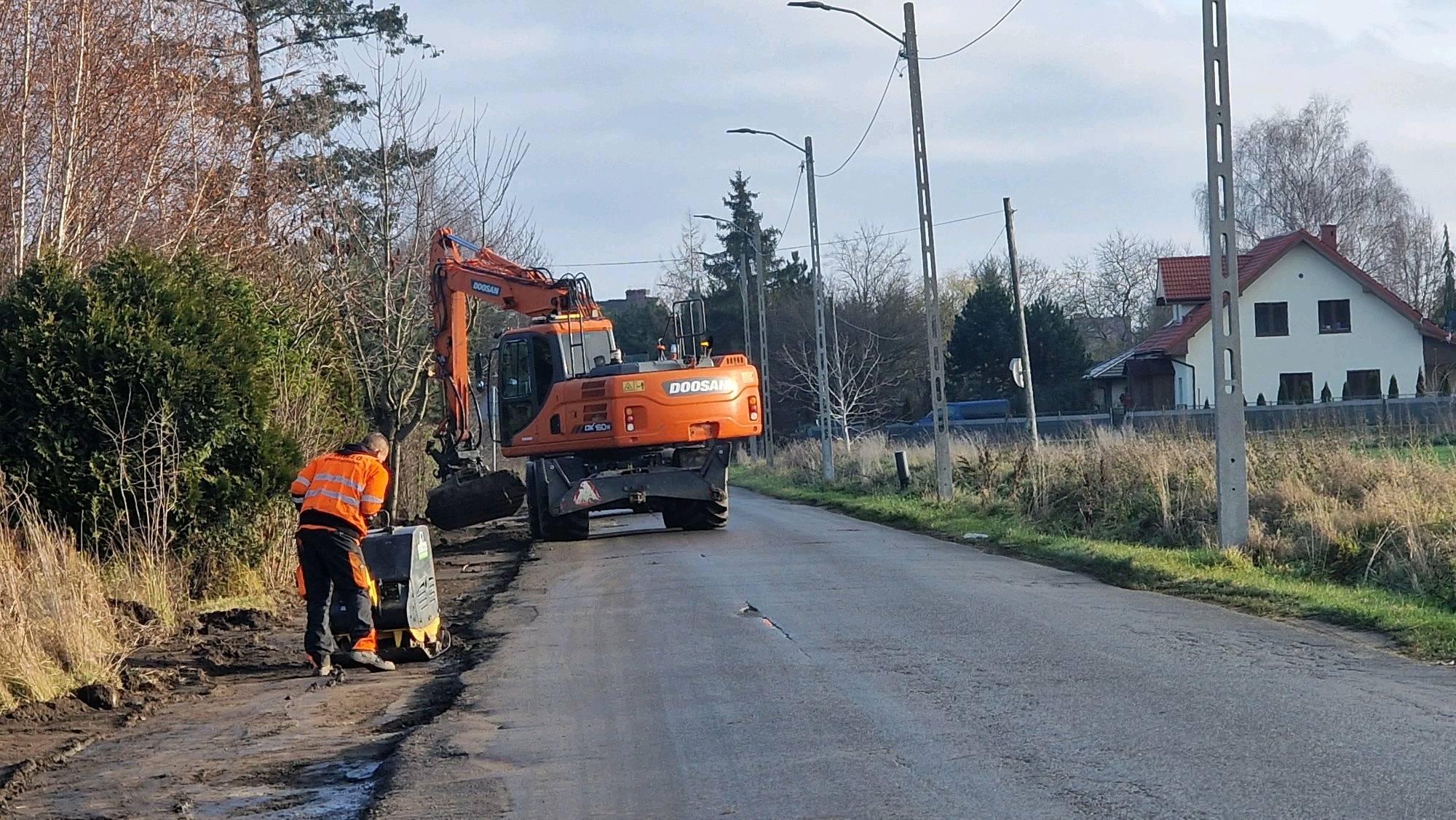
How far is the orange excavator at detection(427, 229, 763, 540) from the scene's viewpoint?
21.2 meters

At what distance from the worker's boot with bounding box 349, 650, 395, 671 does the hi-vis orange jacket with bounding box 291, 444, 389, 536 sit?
85 centimetres

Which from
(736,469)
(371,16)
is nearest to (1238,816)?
(371,16)

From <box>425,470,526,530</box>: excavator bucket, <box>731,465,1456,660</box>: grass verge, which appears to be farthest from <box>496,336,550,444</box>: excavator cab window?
<box>731,465,1456,660</box>: grass verge

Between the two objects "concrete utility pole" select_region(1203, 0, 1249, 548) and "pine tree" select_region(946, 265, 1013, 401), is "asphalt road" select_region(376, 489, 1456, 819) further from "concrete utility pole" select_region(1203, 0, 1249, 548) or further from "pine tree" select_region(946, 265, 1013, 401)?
"pine tree" select_region(946, 265, 1013, 401)

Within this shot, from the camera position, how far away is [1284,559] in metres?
15.0

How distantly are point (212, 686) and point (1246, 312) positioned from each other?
47.4 m

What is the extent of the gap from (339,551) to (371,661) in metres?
0.79

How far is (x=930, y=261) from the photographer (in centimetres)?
2480

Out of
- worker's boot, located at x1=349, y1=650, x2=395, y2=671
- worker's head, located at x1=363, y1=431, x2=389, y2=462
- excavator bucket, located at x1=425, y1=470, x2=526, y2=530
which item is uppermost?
worker's head, located at x1=363, y1=431, x2=389, y2=462

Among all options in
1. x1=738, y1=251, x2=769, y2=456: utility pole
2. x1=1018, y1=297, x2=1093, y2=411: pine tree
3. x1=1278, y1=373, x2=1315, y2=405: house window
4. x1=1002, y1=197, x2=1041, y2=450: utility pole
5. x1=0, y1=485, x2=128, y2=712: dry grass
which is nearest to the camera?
x1=0, y1=485, x2=128, y2=712: dry grass

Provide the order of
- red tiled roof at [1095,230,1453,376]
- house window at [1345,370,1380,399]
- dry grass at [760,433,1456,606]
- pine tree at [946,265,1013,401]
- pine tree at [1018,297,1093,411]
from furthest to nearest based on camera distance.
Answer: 1. pine tree at [946,265,1013,401]
2. pine tree at [1018,297,1093,411]
3. house window at [1345,370,1380,399]
4. red tiled roof at [1095,230,1453,376]
5. dry grass at [760,433,1456,606]

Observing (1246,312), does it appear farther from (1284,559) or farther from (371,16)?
(1284,559)

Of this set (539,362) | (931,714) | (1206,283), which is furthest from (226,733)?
(1206,283)

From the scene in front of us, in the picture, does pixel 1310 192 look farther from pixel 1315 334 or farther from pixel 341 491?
pixel 341 491
